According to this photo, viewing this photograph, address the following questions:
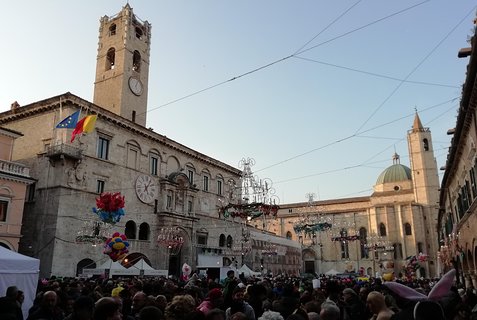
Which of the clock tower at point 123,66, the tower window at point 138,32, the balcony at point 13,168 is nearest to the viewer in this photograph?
the balcony at point 13,168

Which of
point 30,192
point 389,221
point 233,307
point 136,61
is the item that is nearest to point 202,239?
point 30,192

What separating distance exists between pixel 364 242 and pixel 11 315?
5950 centimetres

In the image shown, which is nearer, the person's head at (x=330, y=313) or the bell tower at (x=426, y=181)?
the person's head at (x=330, y=313)

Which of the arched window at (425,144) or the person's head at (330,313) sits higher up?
the arched window at (425,144)

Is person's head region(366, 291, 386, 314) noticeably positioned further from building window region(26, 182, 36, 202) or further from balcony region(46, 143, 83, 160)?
building window region(26, 182, 36, 202)

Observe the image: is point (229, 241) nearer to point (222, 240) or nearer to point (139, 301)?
point (222, 240)

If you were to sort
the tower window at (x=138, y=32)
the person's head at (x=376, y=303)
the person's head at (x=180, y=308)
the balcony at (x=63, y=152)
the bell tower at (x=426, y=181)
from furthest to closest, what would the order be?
1. the bell tower at (x=426, y=181)
2. the tower window at (x=138, y=32)
3. the balcony at (x=63, y=152)
4. the person's head at (x=376, y=303)
5. the person's head at (x=180, y=308)

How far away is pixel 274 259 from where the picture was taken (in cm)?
4247

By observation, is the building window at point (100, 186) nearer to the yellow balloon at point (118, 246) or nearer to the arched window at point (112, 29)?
the yellow balloon at point (118, 246)

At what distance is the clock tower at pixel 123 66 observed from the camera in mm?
31219

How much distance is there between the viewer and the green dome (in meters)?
61.4

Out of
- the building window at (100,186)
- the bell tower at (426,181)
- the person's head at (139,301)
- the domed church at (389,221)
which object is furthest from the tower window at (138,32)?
the bell tower at (426,181)

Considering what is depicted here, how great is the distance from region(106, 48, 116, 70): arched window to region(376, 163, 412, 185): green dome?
46.6 meters

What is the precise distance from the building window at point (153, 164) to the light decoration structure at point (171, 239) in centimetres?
453
